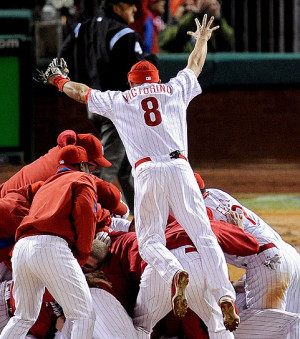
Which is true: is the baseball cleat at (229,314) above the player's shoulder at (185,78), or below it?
below

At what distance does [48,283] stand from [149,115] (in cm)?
121

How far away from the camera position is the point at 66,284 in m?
4.98

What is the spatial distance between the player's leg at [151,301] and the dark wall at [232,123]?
6992 millimetres

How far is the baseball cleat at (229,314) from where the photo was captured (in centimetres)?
502

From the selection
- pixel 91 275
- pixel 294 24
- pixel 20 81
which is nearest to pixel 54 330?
pixel 91 275

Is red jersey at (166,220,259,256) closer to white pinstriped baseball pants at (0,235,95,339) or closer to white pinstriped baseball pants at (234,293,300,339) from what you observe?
white pinstriped baseball pants at (234,293,300,339)

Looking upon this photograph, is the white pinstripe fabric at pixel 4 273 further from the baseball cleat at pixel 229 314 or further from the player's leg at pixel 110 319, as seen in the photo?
the baseball cleat at pixel 229 314

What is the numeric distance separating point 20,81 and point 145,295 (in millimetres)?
6850

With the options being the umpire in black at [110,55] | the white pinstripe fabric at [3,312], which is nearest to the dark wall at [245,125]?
the umpire in black at [110,55]

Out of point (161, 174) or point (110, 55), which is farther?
point (110, 55)

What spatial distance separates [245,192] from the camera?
10.7 m

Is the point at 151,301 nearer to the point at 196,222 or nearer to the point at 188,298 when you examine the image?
the point at 188,298

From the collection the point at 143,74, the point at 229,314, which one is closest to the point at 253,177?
the point at 143,74

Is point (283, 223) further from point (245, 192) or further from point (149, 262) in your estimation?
point (149, 262)
